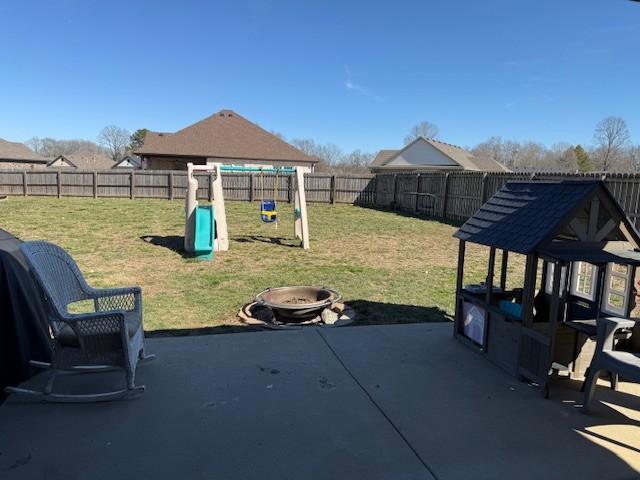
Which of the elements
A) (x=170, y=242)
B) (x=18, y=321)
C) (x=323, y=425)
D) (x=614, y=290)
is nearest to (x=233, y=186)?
(x=170, y=242)

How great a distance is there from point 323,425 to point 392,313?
2.90m

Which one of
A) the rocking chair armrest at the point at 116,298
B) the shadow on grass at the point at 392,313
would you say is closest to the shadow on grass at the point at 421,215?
the shadow on grass at the point at 392,313

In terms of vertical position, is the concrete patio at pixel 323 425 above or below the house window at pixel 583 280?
below

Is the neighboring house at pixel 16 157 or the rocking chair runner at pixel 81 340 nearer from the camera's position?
the rocking chair runner at pixel 81 340

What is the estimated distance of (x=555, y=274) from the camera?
326 centimetres

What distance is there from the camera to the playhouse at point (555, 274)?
3436 millimetres

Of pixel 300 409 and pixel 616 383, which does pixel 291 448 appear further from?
pixel 616 383

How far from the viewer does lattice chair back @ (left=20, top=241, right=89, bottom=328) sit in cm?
304

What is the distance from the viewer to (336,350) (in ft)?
13.9

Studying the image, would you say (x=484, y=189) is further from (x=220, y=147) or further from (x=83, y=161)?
(x=83, y=161)

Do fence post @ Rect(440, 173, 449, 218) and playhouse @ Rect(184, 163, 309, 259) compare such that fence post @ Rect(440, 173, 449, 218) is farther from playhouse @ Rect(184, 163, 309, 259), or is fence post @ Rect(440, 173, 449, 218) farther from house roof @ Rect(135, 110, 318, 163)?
house roof @ Rect(135, 110, 318, 163)

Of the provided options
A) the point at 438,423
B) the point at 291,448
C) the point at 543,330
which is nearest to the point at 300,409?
the point at 291,448

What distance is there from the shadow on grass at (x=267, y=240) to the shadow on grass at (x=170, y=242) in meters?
1.37

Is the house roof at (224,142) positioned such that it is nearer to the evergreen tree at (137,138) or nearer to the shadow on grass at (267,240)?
the shadow on grass at (267,240)
